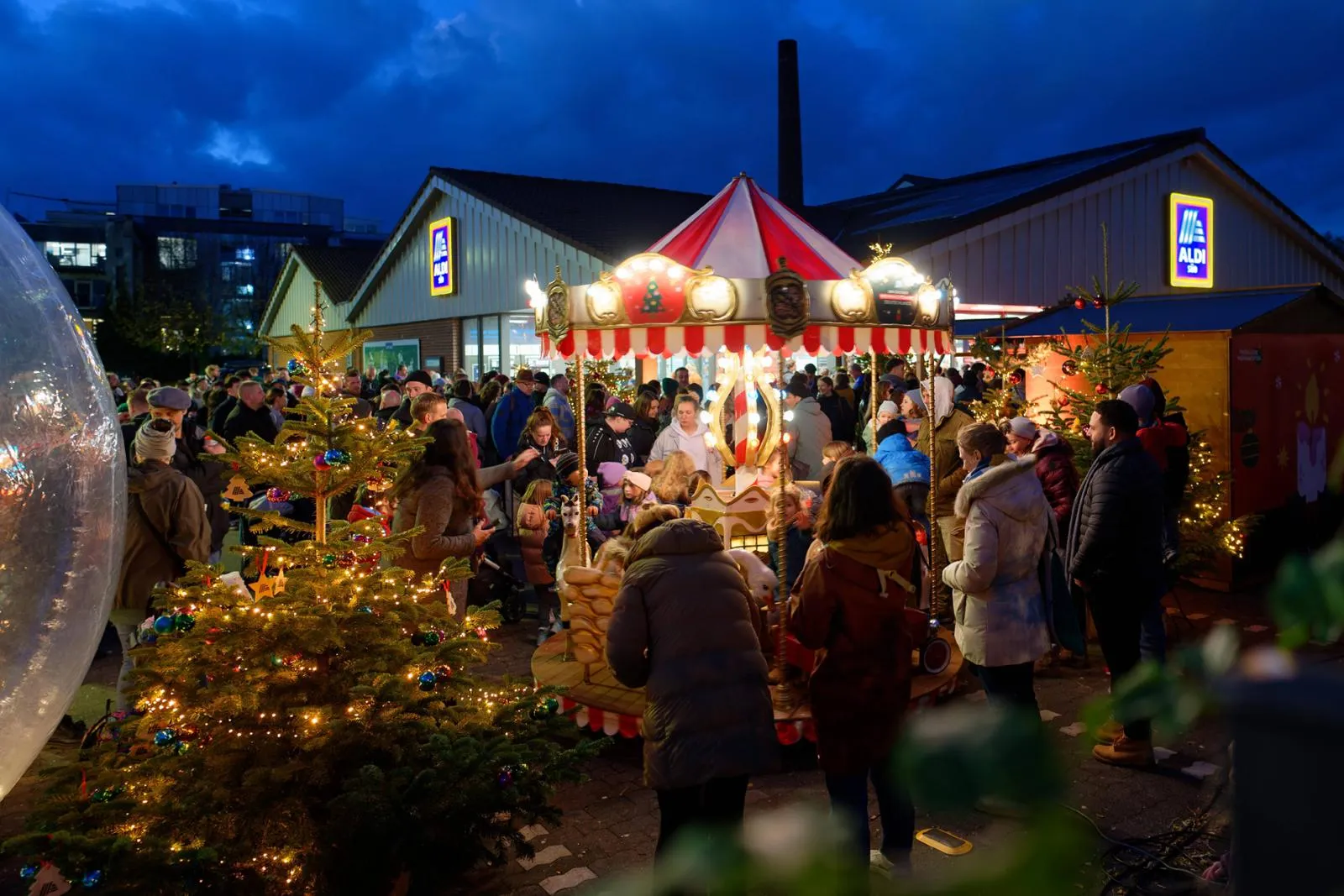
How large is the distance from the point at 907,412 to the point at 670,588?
6.45 meters

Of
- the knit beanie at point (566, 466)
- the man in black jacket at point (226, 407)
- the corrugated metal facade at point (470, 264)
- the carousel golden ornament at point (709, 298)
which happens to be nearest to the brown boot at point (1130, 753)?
the carousel golden ornament at point (709, 298)

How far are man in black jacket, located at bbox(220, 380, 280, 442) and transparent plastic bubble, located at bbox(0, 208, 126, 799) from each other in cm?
715

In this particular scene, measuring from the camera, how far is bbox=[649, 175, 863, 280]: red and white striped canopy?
7715 mm

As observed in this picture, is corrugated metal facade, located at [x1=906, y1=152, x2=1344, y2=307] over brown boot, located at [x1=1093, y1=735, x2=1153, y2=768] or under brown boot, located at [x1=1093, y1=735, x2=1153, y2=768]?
over

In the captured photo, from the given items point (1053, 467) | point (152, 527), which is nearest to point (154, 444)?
point (152, 527)

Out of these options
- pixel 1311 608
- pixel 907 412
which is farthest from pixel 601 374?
pixel 1311 608

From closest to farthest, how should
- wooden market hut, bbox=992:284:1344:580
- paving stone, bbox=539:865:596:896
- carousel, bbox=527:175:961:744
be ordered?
1. paving stone, bbox=539:865:596:896
2. carousel, bbox=527:175:961:744
3. wooden market hut, bbox=992:284:1344:580

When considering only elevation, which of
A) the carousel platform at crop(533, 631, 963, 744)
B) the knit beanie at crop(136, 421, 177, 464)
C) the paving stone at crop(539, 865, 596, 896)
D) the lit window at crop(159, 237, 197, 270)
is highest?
the lit window at crop(159, 237, 197, 270)

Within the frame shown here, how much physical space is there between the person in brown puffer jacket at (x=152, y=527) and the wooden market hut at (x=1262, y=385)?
7869 mm

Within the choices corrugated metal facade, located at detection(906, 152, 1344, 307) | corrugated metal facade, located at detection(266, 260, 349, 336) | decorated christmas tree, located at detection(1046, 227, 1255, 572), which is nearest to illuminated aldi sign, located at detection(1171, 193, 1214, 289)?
corrugated metal facade, located at detection(906, 152, 1344, 307)

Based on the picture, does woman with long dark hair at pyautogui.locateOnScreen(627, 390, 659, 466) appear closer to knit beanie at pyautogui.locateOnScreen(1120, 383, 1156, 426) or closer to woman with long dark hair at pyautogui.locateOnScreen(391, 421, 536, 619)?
woman with long dark hair at pyautogui.locateOnScreen(391, 421, 536, 619)

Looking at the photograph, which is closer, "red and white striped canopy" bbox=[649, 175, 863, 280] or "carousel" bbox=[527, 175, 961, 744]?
"carousel" bbox=[527, 175, 961, 744]

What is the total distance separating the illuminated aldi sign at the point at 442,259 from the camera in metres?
23.3

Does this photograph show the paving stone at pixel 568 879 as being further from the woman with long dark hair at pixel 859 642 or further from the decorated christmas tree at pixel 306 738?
the woman with long dark hair at pixel 859 642
